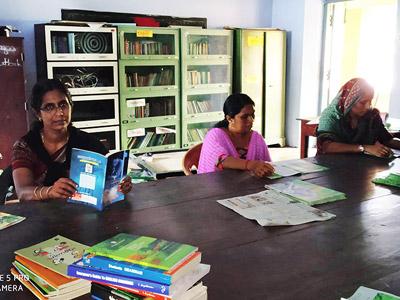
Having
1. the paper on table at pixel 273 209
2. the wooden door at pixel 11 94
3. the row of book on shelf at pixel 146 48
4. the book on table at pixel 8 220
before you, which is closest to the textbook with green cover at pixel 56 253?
the book on table at pixel 8 220

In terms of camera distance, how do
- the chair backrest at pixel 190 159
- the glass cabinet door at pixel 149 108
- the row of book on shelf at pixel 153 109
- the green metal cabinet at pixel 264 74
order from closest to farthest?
1. the chair backrest at pixel 190 159
2. the glass cabinet door at pixel 149 108
3. the row of book on shelf at pixel 153 109
4. the green metal cabinet at pixel 264 74

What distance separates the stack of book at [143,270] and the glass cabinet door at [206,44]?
4.83 metres

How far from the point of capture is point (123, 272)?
0.94 meters

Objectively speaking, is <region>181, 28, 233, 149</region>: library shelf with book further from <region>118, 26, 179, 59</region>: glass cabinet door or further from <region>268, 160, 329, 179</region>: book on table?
<region>268, 160, 329, 179</region>: book on table

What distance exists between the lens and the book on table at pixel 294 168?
2256 mm

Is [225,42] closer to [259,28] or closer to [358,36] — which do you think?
[259,28]

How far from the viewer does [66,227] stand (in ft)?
4.93

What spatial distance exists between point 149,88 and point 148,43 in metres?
0.57

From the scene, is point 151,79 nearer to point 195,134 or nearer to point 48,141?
point 195,134

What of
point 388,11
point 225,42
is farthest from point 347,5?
point 388,11

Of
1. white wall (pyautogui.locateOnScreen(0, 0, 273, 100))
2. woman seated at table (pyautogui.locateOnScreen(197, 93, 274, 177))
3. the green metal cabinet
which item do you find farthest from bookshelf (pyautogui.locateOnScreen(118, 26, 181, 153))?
woman seated at table (pyautogui.locateOnScreen(197, 93, 274, 177))

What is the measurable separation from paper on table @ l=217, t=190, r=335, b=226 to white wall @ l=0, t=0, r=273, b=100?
398 cm

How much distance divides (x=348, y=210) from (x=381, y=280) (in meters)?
0.59

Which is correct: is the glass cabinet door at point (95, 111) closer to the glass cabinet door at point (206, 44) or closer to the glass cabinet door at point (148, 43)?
the glass cabinet door at point (148, 43)
